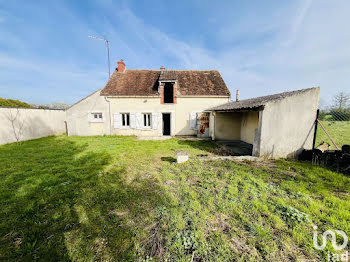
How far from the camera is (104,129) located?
11.1 m

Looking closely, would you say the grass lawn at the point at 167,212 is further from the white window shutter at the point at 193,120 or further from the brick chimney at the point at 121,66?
the brick chimney at the point at 121,66

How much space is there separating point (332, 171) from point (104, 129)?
13340mm

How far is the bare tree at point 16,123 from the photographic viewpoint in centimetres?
816

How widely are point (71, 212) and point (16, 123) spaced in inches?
412

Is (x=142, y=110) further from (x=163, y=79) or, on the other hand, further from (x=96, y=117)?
(x=96, y=117)

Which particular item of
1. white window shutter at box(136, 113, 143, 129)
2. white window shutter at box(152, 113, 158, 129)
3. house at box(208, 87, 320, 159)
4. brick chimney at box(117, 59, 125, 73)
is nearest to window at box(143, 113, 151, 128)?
white window shutter at box(136, 113, 143, 129)

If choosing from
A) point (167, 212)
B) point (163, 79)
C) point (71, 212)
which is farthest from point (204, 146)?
point (71, 212)

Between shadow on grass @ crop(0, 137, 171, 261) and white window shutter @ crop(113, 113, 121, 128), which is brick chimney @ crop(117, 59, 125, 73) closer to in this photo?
white window shutter @ crop(113, 113, 121, 128)

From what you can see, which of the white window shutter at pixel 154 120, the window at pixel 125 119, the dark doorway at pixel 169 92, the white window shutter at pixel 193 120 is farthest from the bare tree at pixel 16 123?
the white window shutter at pixel 193 120

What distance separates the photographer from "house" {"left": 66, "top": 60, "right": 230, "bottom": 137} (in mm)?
10766

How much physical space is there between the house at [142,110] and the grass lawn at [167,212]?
680 centimetres

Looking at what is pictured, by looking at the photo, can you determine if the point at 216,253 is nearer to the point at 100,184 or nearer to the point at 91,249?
the point at 91,249

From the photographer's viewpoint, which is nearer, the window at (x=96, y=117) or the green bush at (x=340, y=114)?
the green bush at (x=340, y=114)

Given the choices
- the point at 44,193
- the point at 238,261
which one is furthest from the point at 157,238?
the point at 44,193
